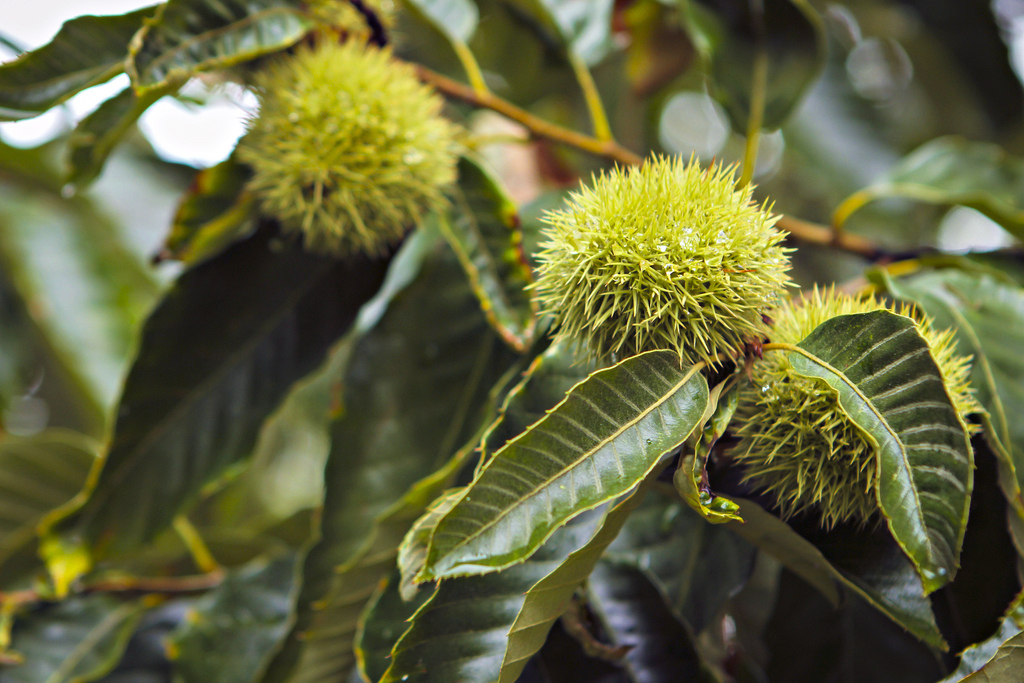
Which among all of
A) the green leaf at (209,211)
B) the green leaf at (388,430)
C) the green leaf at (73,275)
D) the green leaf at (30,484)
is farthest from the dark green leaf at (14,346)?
the green leaf at (388,430)

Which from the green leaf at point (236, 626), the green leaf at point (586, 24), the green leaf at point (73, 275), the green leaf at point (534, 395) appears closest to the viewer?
the green leaf at point (534, 395)

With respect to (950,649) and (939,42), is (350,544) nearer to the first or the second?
(950,649)

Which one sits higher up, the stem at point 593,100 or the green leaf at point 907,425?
the stem at point 593,100

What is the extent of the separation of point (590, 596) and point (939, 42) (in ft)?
4.34

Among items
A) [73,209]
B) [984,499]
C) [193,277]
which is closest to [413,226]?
[193,277]

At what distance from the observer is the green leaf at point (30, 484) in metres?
0.84

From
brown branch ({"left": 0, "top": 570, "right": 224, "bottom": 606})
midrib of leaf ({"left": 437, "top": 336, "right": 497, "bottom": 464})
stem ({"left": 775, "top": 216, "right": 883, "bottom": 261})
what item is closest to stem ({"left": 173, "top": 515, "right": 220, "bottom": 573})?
brown branch ({"left": 0, "top": 570, "right": 224, "bottom": 606})

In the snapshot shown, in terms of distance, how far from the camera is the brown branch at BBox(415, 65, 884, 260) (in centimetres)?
75

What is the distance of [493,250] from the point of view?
59 centimetres

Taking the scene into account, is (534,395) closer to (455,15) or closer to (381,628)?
(381,628)

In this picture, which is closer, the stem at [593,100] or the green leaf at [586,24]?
the stem at [593,100]

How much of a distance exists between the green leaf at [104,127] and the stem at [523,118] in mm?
285

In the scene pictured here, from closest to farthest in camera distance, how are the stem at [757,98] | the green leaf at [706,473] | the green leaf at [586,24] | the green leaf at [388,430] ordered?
the green leaf at [706,473], the green leaf at [388,430], the stem at [757,98], the green leaf at [586,24]

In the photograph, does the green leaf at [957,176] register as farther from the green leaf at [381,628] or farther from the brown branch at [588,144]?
the green leaf at [381,628]
